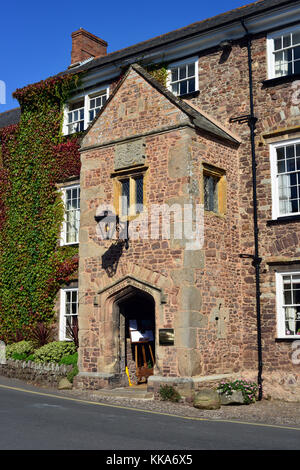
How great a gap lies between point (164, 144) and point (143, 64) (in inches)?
206

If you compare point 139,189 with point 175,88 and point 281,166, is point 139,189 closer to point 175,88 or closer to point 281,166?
point 281,166

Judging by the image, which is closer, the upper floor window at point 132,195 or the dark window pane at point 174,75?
the upper floor window at point 132,195

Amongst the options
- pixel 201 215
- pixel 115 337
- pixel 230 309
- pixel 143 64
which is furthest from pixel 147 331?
pixel 143 64

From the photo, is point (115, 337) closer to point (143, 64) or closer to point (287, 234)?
point (287, 234)

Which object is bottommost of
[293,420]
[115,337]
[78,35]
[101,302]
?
[293,420]

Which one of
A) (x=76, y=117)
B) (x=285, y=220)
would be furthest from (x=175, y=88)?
(x=285, y=220)

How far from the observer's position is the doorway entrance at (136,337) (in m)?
16.6

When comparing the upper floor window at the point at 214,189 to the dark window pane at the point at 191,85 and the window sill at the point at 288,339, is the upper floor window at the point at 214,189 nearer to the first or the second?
the dark window pane at the point at 191,85

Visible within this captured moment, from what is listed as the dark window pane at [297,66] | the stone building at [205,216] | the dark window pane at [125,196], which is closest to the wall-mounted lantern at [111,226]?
the stone building at [205,216]

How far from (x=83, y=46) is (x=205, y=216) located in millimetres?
13707

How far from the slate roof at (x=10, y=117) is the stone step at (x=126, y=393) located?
13.9m

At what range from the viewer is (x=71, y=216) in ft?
68.9

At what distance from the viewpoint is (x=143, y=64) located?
64.9 feet
